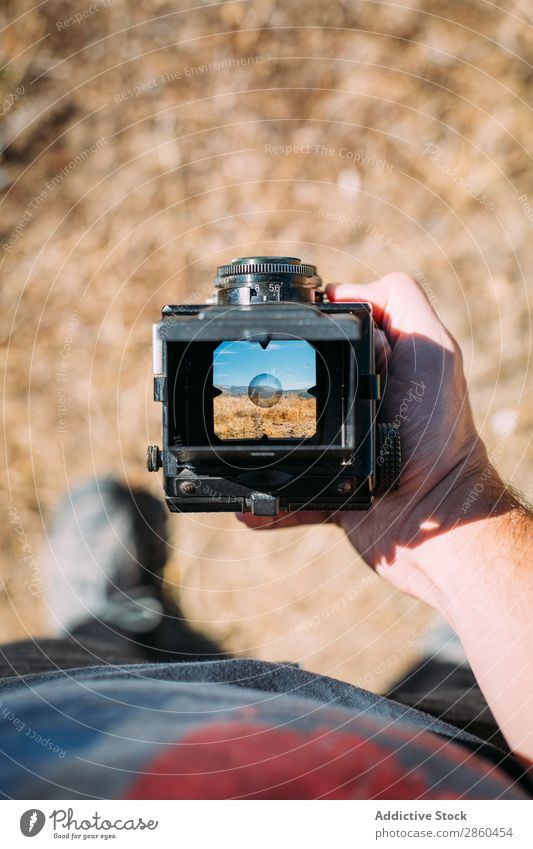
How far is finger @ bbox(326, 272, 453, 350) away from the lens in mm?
1507

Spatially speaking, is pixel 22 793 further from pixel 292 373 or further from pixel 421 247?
pixel 421 247

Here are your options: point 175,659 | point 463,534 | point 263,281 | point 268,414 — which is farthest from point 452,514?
point 175,659

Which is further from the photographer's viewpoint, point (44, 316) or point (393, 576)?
point (44, 316)

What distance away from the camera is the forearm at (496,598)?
4.43 feet

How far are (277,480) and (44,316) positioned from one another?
53.5 inches

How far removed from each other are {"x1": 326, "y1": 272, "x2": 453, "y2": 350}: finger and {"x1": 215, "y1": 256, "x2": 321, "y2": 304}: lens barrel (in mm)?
289

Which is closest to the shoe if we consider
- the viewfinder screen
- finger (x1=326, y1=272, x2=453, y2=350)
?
finger (x1=326, y1=272, x2=453, y2=350)

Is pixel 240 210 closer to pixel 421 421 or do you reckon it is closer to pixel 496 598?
pixel 421 421

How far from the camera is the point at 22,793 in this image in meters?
1.25

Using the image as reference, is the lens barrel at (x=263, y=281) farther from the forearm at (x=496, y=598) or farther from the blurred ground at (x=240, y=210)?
the blurred ground at (x=240, y=210)

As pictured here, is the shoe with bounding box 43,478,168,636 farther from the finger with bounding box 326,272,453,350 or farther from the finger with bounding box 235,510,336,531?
the finger with bounding box 326,272,453,350

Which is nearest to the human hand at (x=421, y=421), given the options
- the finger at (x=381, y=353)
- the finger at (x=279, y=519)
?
the finger at (x=381, y=353)

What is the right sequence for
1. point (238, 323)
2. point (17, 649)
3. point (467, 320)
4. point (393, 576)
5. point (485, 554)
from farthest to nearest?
point (467, 320)
point (17, 649)
point (393, 576)
point (485, 554)
point (238, 323)

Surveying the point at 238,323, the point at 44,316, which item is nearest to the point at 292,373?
the point at 238,323
